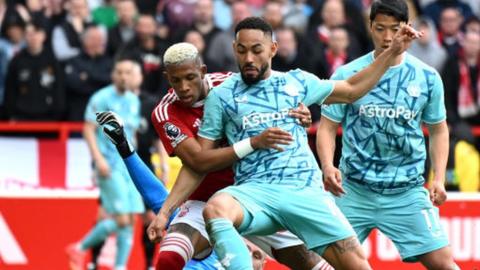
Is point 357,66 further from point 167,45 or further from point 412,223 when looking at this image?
point 167,45

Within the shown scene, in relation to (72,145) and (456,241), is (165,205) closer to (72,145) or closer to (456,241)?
(456,241)

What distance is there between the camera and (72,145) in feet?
58.3

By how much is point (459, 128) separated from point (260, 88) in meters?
8.21

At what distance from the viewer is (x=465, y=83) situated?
18484mm

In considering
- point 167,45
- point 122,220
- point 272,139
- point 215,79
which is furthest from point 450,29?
point 272,139

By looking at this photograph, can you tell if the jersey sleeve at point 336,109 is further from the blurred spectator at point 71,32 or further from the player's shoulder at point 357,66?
the blurred spectator at point 71,32

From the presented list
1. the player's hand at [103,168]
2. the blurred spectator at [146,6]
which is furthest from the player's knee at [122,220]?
the blurred spectator at [146,6]

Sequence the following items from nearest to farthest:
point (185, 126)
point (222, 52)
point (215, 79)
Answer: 1. point (185, 126)
2. point (215, 79)
3. point (222, 52)

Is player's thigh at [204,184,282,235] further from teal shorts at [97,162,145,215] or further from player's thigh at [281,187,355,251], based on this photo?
teal shorts at [97,162,145,215]

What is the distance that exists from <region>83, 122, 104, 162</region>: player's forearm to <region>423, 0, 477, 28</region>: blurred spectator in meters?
5.75

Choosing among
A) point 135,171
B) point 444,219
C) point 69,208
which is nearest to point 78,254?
point 69,208

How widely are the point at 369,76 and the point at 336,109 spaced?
71cm

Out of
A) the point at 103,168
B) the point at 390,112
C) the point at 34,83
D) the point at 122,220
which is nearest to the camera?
the point at 390,112

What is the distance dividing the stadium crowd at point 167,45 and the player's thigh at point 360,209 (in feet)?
20.6
